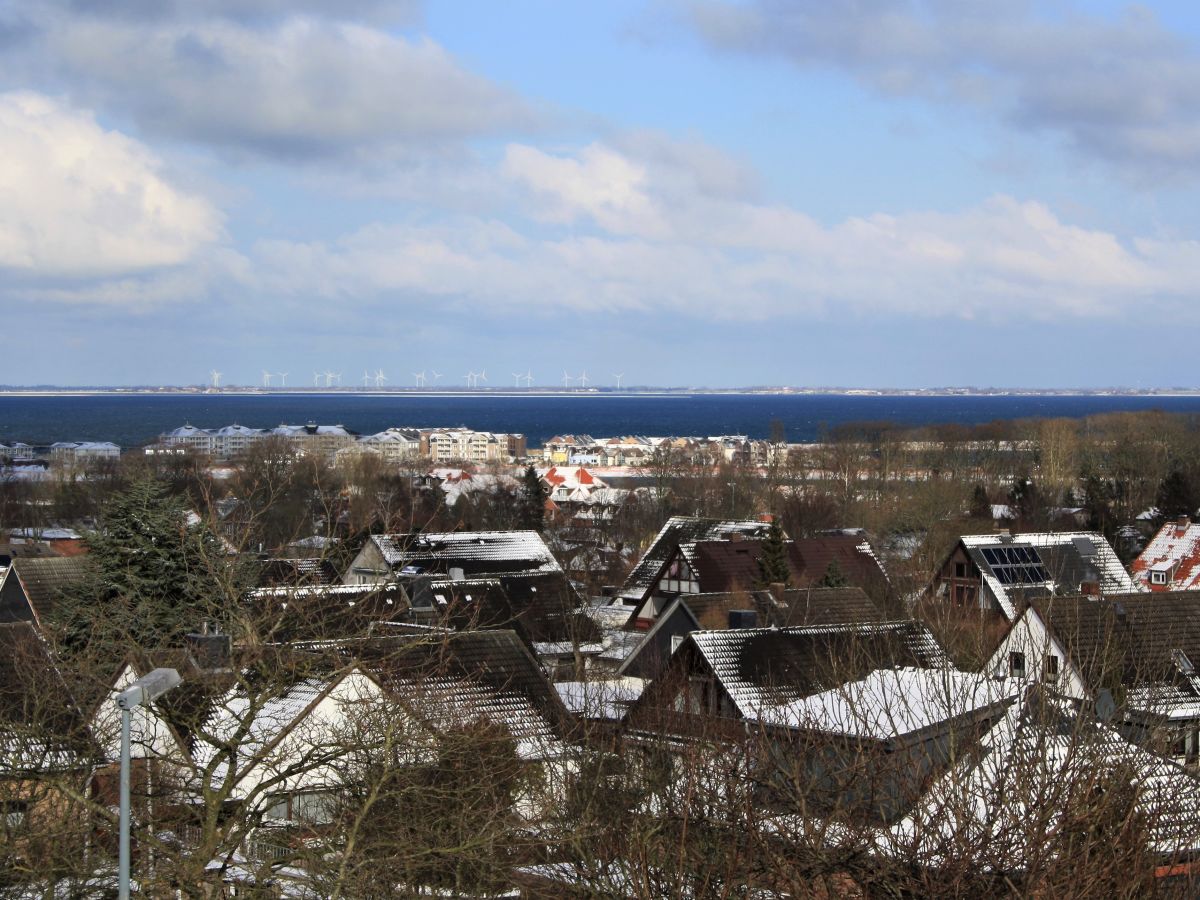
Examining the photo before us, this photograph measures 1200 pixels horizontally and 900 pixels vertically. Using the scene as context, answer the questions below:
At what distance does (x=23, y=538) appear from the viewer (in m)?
70.1

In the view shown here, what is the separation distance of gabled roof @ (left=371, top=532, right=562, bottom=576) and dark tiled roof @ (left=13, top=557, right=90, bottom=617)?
32.0ft

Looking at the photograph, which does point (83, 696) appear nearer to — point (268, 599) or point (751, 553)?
point (268, 599)

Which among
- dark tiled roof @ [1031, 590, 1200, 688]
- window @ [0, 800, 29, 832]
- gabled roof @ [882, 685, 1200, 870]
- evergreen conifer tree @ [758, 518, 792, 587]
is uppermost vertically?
gabled roof @ [882, 685, 1200, 870]

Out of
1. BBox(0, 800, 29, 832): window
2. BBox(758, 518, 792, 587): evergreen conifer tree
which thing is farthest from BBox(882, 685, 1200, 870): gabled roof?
BBox(758, 518, 792, 587): evergreen conifer tree

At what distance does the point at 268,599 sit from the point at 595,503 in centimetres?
6936

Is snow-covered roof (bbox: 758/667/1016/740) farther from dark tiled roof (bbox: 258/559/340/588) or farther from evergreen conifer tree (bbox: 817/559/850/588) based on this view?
evergreen conifer tree (bbox: 817/559/850/588)

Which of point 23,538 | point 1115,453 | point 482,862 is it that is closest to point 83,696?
point 482,862

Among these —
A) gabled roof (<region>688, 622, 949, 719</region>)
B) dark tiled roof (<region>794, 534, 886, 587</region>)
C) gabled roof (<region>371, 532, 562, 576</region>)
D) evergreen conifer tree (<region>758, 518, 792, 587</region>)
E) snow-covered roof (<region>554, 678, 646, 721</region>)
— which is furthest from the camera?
dark tiled roof (<region>794, 534, 886, 587</region>)

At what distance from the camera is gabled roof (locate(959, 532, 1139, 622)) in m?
42.5

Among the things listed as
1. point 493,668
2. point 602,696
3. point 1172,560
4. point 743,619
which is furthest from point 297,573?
point 1172,560

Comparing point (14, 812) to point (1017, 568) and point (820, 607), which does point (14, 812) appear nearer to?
point (820, 607)

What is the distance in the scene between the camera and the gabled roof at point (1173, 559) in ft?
160

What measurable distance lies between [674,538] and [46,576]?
74.2ft

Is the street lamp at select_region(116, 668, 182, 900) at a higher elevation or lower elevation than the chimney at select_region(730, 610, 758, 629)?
higher
